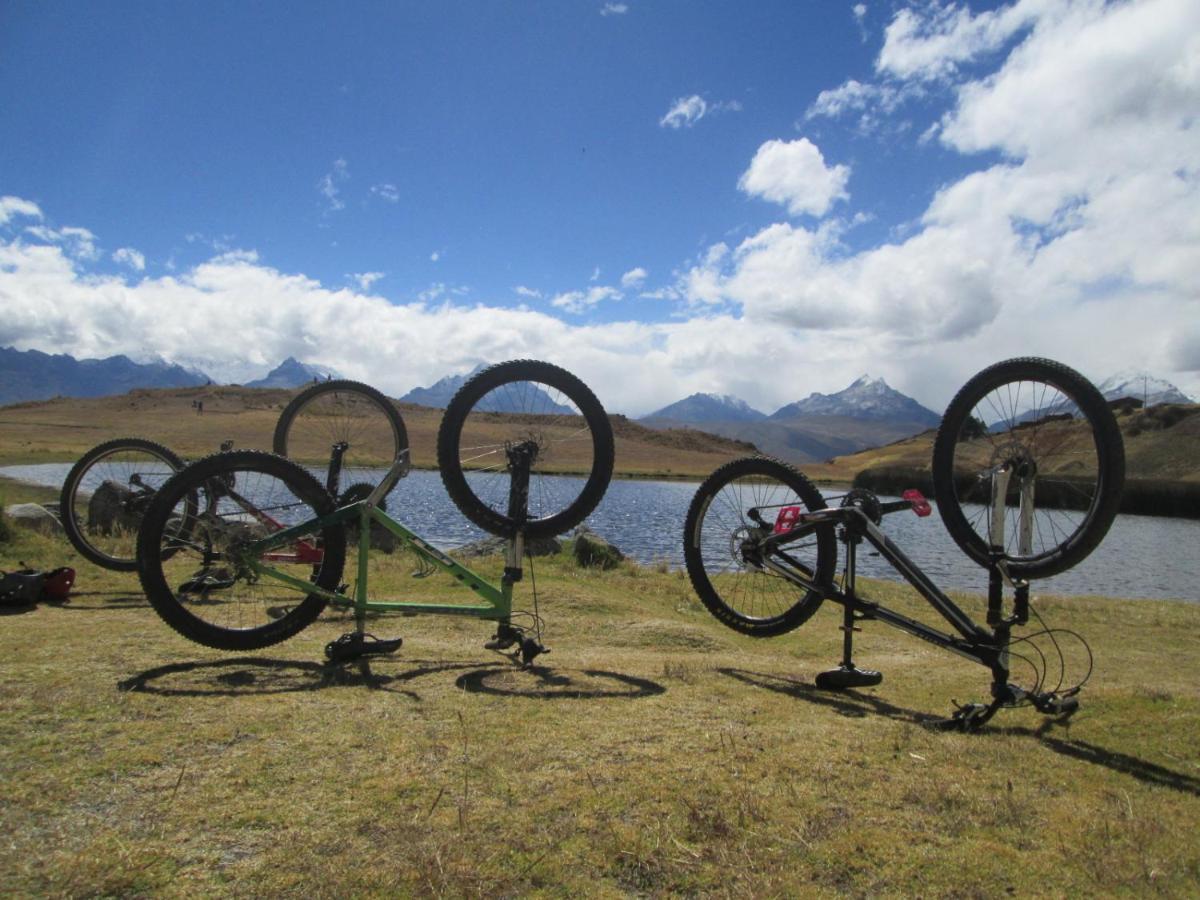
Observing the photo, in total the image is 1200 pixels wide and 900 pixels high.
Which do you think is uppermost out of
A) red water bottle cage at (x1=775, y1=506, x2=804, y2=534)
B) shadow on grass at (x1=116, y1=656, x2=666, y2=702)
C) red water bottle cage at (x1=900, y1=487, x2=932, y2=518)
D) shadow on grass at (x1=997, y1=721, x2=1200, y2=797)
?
red water bottle cage at (x1=900, y1=487, x2=932, y2=518)

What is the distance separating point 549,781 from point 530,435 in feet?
16.0

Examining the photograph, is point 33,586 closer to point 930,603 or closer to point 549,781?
point 549,781

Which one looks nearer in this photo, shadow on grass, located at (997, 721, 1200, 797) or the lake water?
shadow on grass, located at (997, 721, 1200, 797)

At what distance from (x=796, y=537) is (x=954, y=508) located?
161 centimetres

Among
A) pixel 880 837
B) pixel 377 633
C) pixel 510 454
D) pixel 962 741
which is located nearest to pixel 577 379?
pixel 510 454

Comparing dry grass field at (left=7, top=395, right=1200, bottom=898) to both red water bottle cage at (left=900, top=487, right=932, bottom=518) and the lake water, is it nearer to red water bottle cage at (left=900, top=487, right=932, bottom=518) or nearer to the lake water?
red water bottle cage at (left=900, top=487, right=932, bottom=518)

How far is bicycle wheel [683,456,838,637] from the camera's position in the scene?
28.1ft

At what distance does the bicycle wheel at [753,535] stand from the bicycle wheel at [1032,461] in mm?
1452

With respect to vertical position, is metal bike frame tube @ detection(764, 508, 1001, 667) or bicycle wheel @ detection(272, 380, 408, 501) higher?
bicycle wheel @ detection(272, 380, 408, 501)

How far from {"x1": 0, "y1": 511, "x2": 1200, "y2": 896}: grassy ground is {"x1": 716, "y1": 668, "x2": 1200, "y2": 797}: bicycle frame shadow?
3 centimetres

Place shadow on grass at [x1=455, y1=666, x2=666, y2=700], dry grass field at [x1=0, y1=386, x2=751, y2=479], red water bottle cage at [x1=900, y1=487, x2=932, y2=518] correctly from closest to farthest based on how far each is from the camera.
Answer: shadow on grass at [x1=455, y1=666, x2=666, y2=700]
red water bottle cage at [x1=900, y1=487, x2=932, y2=518]
dry grass field at [x1=0, y1=386, x2=751, y2=479]

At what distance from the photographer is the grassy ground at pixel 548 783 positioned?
3295 mm

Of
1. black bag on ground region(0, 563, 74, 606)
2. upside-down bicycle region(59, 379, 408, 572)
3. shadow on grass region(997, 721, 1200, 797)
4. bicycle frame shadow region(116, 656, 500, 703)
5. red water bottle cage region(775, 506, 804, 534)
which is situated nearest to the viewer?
shadow on grass region(997, 721, 1200, 797)

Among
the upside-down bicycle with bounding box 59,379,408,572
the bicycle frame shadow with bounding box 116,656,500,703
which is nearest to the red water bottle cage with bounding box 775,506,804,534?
the bicycle frame shadow with bounding box 116,656,500,703
